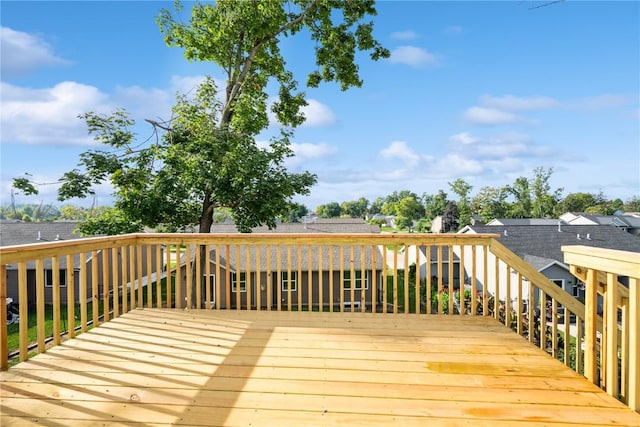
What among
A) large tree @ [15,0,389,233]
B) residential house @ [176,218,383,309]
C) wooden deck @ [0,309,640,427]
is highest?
large tree @ [15,0,389,233]

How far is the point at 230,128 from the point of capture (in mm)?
7996

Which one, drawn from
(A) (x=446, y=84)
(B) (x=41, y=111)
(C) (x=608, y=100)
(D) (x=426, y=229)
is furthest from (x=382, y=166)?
(B) (x=41, y=111)

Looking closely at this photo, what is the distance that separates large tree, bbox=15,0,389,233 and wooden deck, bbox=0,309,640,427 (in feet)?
15.4

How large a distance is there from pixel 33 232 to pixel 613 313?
21908 millimetres

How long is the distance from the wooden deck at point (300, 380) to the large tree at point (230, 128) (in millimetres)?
4689

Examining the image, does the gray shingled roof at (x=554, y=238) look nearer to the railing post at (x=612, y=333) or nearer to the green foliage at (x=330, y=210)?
the railing post at (x=612, y=333)

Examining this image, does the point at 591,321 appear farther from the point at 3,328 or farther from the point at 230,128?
the point at 230,128

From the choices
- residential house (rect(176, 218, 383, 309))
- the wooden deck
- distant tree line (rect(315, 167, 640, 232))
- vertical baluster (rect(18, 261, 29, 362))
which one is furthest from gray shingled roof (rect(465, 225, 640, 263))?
vertical baluster (rect(18, 261, 29, 362))

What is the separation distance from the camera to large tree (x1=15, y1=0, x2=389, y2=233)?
24.7 feet

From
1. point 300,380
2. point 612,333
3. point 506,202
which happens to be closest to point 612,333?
point 612,333

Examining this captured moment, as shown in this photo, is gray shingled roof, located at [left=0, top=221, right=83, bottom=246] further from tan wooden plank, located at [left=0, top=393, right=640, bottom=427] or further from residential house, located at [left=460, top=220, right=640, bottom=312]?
residential house, located at [left=460, top=220, right=640, bottom=312]

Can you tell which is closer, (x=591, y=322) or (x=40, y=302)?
(x=591, y=322)

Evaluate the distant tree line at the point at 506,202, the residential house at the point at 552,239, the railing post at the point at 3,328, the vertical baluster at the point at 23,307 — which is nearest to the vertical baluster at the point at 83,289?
the vertical baluster at the point at 23,307

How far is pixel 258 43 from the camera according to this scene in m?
7.92
